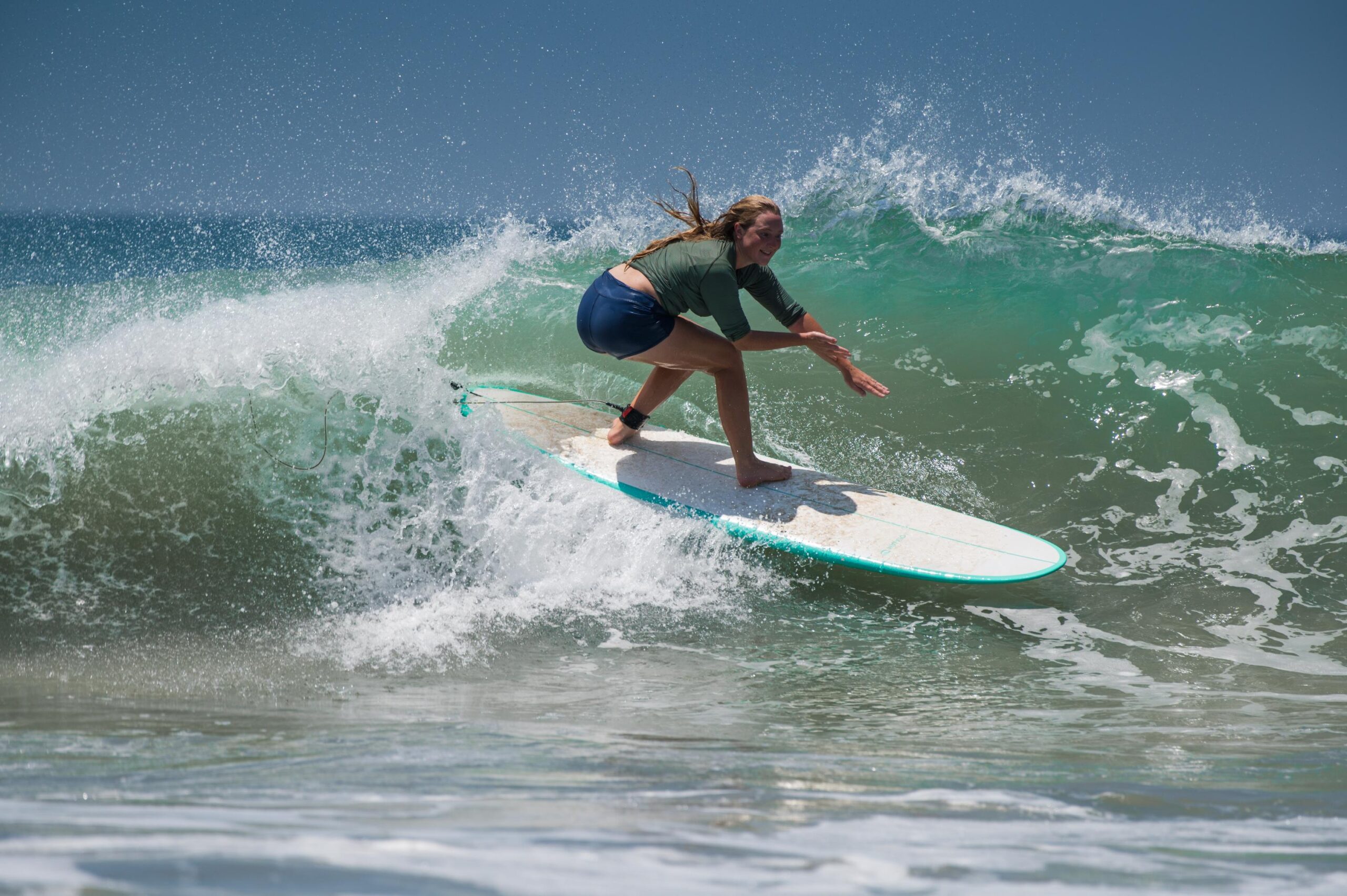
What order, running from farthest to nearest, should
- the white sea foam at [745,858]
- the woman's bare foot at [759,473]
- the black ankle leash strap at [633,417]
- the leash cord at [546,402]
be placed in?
the leash cord at [546,402] → the black ankle leash strap at [633,417] → the woman's bare foot at [759,473] → the white sea foam at [745,858]

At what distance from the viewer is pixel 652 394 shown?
16.5ft


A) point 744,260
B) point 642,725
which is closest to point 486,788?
point 642,725

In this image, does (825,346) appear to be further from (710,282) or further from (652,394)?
(652,394)

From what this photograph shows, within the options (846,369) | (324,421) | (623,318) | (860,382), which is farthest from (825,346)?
(324,421)

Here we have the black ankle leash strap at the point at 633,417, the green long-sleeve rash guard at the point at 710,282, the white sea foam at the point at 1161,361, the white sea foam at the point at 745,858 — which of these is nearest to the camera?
the white sea foam at the point at 745,858

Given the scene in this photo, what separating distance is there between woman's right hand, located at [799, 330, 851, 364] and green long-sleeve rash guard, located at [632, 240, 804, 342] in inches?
11.2

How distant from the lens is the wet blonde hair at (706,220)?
13.7ft

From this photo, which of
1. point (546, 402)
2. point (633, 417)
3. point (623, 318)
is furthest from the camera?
point (546, 402)

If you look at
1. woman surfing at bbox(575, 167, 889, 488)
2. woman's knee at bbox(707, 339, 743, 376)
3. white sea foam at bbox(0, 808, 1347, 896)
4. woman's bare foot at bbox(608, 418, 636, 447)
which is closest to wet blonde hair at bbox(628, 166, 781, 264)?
woman surfing at bbox(575, 167, 889, 488)

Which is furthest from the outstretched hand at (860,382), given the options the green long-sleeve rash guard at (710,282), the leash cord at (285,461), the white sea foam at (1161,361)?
the leash cord at (285,461)

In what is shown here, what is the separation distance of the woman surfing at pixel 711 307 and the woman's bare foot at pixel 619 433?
21.0 inches

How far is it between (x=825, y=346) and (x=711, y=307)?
56cm

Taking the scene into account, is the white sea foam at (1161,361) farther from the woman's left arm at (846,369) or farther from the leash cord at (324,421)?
the leash cord at (324,421)

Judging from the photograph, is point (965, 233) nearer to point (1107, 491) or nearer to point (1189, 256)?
point (1189, 256)
